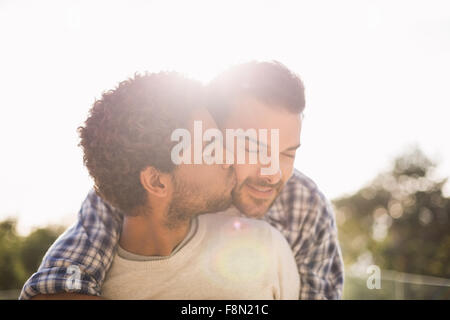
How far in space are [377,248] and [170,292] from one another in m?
22.5

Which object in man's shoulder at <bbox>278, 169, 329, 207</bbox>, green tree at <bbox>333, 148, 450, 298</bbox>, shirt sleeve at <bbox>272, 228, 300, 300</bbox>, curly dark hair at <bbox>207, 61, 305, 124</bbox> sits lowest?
green tree at <bbox>333, 148, 450, 298</bbox>

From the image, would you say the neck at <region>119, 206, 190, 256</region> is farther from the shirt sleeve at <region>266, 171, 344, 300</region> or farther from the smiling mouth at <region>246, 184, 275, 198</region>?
the shirt sleeve at <region>266, 171, 344, 300</region>

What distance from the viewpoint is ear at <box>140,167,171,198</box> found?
2131 millimetres

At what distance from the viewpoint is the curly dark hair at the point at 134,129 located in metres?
2.02

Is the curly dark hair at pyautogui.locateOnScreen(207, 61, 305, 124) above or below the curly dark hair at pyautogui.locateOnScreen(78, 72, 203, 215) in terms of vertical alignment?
above

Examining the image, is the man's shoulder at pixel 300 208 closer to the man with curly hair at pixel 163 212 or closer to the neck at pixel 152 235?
the man with curly hair at pixel 163 212

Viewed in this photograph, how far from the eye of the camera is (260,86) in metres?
2.45

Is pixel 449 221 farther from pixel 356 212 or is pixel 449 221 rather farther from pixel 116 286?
pixel 116 286

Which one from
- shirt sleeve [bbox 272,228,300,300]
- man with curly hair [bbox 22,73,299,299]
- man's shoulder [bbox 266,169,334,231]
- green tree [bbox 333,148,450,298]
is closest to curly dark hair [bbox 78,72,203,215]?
man with curly hair [bbox 22,73,299,299]

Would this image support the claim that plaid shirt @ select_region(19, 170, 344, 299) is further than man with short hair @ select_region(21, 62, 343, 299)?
No

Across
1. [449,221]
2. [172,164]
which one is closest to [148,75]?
[172,164]

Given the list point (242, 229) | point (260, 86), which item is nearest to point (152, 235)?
point (242, 229)

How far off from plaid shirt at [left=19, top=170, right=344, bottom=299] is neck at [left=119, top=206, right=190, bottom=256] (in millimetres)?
111

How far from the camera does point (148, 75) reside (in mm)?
2105
